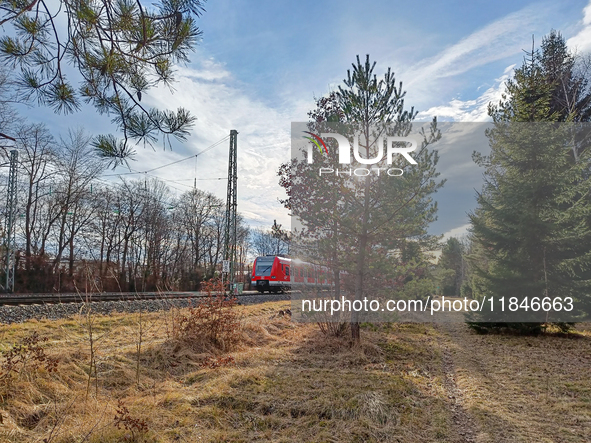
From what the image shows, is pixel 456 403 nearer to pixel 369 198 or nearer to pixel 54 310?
pixel 369 198

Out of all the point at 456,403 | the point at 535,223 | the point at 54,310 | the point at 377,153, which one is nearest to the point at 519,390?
the point at 456,403

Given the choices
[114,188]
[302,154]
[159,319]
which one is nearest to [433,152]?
[302,154]

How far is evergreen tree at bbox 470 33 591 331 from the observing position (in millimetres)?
9602

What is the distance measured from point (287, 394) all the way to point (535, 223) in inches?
337

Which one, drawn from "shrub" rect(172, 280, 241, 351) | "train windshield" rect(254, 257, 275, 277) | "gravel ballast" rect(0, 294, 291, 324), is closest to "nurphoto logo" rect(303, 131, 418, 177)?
"shrub" rect(172, 280, 241, 351)

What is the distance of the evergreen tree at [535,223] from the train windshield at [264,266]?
1337 cm

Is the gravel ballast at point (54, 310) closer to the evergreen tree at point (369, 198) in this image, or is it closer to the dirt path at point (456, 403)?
the evergreen tree at point (369, 198)

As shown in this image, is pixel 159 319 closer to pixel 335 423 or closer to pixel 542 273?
pixel 335 423

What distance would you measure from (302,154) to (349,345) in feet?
14.0

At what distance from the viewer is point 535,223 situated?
31.8ft

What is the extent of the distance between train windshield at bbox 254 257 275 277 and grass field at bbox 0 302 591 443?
47.9ft

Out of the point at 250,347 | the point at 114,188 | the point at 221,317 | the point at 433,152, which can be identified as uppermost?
the point at 114,188

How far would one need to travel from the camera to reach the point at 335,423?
3.71m

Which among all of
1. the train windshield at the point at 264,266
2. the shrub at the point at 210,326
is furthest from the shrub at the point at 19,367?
the train windshield at the point at 264,266
